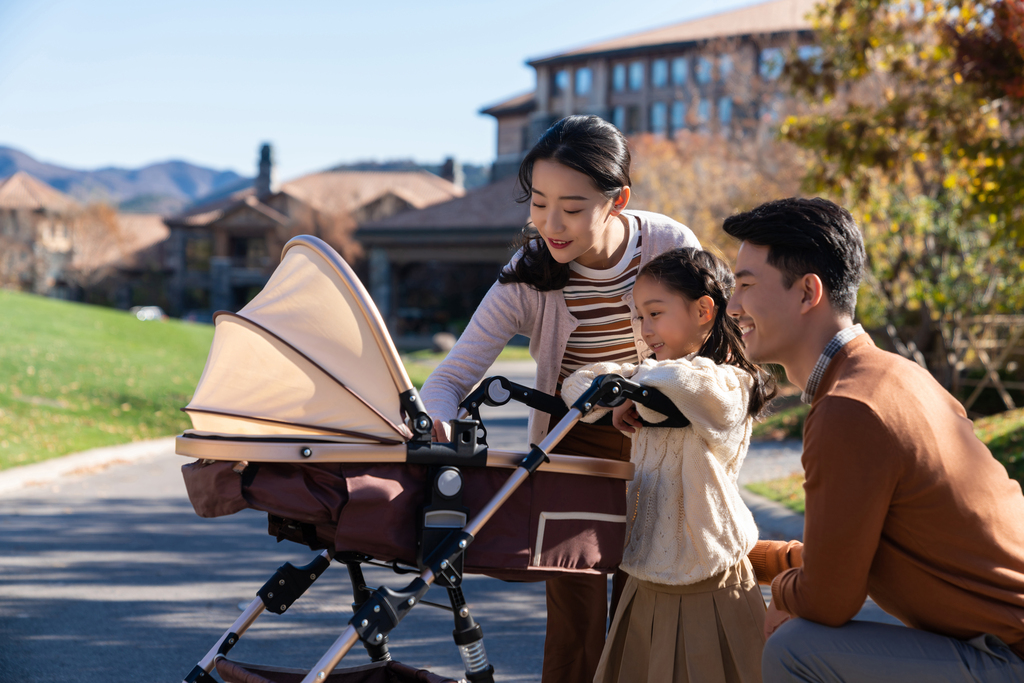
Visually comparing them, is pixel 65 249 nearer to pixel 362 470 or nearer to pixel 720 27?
pixel 720 27

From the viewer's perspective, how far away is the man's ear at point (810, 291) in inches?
79.1

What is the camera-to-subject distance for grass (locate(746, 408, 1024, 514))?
644 centimetres

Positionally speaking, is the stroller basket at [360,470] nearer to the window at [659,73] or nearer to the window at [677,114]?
the window at [677,114]

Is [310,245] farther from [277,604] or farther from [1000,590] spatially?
[1000,590]

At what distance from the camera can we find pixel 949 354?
35.4ft

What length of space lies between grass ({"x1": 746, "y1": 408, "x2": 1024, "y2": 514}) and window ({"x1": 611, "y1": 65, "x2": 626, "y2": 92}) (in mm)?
44385

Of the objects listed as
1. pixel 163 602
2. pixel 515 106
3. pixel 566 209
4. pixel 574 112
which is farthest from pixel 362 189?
pixel 566 209

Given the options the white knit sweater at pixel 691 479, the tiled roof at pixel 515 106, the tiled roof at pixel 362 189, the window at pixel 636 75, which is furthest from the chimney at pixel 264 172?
the white knit sweater at pixel 691 479

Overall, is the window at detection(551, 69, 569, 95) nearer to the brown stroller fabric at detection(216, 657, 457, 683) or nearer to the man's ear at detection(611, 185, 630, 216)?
the man's ear at detection(611, 185, 630, 216)

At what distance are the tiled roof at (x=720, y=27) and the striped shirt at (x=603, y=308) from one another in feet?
136

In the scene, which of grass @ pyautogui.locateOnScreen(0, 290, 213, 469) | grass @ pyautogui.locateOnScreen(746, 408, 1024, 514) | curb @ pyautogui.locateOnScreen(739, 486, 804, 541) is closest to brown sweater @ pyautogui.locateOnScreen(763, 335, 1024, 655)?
curb @ pyautogui.locateOnScreen(739, 486, 804, 541)

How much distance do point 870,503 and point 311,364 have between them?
1351mm

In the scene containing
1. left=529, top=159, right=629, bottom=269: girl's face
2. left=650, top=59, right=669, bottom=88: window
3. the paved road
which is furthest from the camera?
left=650, top=59, right=669, bottom=88: window

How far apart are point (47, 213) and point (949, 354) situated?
50.7 metres
